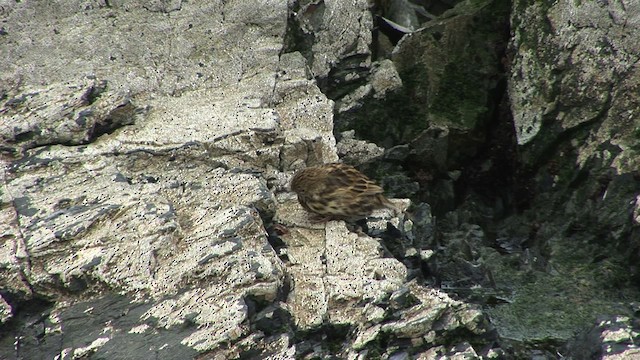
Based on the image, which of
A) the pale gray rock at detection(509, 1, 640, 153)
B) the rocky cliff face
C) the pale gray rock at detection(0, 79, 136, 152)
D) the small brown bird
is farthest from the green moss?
the pale gray rock at detection(0, 79, 136, 152)

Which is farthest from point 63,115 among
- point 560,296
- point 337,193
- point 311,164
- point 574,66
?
point 574,66

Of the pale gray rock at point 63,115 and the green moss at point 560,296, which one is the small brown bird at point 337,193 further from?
the pale gray rock at point 63,115

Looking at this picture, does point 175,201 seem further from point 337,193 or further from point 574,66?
point 574,66

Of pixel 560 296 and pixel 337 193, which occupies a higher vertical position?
pixel 337 193

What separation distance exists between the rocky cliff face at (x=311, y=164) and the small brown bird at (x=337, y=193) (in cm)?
16

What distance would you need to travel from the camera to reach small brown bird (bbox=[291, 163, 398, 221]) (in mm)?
7148

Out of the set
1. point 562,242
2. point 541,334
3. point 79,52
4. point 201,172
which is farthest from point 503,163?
point 79,52

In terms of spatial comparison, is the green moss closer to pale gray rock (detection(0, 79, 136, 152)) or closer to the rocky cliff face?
the rocky cliff face

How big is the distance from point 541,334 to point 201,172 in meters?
3.83

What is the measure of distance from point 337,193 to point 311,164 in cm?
95

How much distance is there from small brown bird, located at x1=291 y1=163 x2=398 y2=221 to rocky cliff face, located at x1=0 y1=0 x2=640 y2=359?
165 millimetres

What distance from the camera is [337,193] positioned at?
7125 millimetres

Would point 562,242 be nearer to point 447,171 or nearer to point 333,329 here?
point 447,171

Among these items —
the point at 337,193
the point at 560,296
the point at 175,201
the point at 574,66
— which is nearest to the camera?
the point at 175,201
